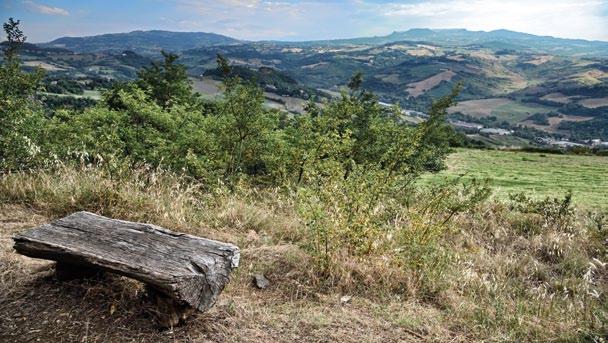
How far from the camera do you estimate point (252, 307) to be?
5.12 metres

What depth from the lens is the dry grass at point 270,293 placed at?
4.52 m

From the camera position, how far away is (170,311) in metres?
4.43

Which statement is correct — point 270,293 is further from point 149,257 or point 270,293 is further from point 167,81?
point 167,81

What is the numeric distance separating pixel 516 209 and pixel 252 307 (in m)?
10.0

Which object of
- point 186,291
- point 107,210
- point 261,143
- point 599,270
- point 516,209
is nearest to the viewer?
point 186,291

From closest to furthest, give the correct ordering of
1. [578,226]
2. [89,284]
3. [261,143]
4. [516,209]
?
1. [89,284]
2. [578,226]
3. [516,209]
4. [261,143]

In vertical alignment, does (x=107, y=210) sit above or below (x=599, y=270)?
above

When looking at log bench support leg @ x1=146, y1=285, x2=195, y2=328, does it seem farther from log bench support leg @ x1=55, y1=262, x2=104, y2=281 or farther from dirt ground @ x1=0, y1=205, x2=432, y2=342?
log bench support leg @ x1=55, y1=262, x2=104, y2=281

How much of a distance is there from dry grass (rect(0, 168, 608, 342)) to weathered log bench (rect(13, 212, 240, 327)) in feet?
0.82

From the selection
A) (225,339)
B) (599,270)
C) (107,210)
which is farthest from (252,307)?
(599,270)

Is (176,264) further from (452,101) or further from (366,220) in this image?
(452,101)

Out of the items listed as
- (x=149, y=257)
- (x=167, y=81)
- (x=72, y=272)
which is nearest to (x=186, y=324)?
(x=149, y=257)

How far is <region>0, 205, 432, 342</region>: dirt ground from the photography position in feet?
14.1

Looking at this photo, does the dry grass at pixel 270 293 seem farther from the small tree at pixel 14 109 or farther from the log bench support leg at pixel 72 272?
the small tree at pixel 14 109
